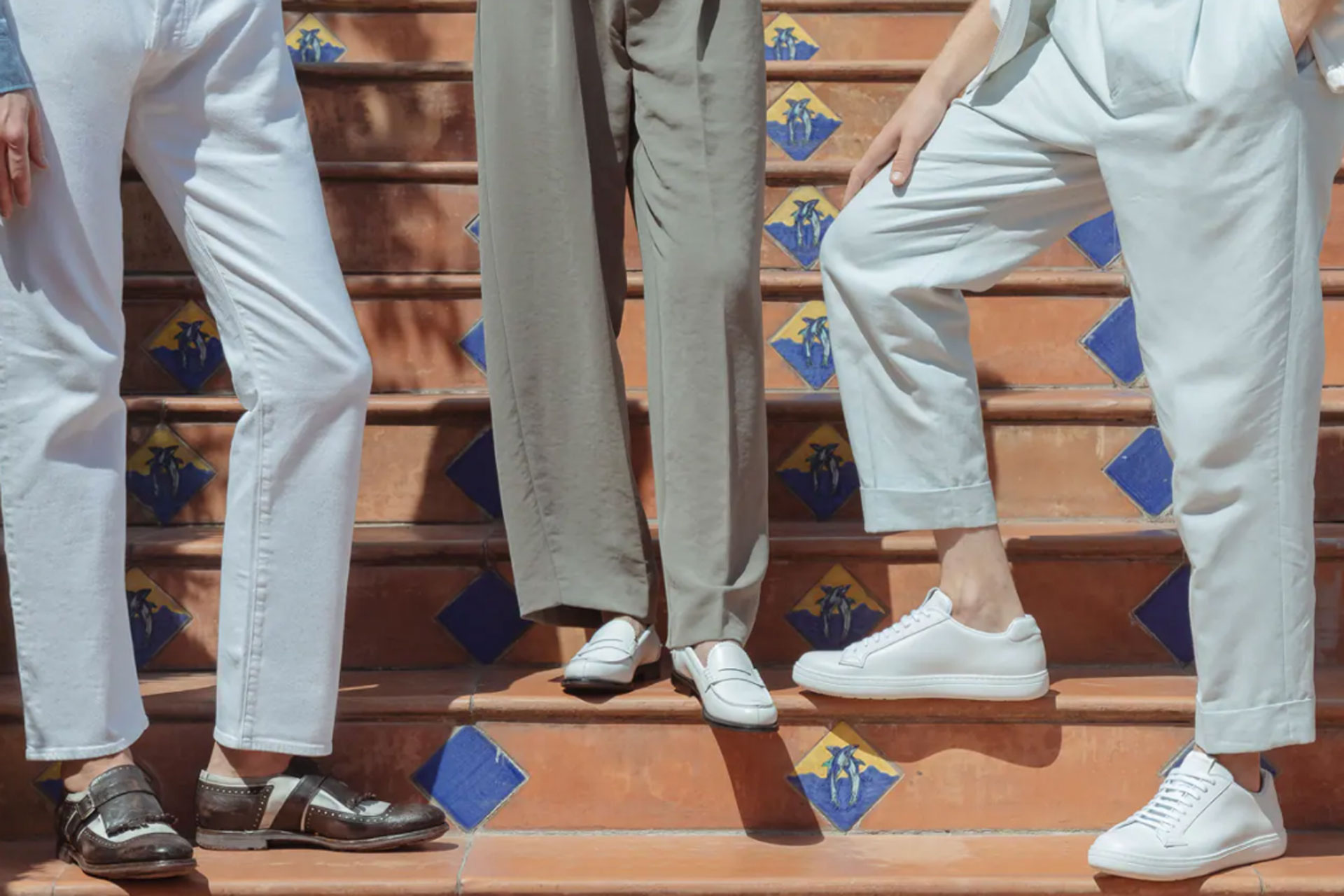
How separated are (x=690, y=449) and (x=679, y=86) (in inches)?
20.8

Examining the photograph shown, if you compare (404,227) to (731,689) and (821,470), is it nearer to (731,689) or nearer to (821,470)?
(821,470)

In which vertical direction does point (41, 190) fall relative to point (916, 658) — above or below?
above

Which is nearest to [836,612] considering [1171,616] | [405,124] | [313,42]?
[1171,616]

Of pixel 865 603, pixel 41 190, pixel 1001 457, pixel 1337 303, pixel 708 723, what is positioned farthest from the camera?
pixel 1337 303

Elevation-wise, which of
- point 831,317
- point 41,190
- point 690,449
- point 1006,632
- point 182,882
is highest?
point 41,190

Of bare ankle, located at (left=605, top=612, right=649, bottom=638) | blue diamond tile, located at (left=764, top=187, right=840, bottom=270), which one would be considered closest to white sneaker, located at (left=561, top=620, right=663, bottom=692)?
bare ankle, located at (left=605, top=612, right=649, bottom=638)

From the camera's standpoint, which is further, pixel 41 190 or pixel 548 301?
pixel 548 301

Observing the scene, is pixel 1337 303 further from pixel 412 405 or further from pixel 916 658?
pixel 412 405

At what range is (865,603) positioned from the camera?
8.09 feet

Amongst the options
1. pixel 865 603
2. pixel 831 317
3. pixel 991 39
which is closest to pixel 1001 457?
pixel 865 603

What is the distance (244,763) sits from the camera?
2070mm

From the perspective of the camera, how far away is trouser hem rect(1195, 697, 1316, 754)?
6.43 ft

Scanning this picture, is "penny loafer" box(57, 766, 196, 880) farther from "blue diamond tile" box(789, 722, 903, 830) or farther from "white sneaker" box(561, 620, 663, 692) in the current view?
"blue diamond tile" box(789, 722, 903, 830)

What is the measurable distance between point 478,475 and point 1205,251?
129 cm
